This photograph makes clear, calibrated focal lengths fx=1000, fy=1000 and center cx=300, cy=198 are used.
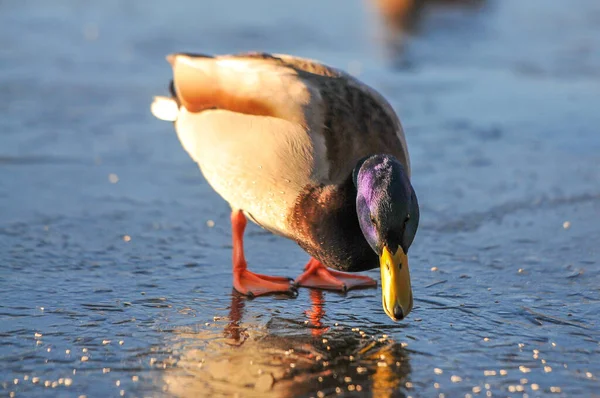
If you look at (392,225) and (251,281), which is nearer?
(392,225)

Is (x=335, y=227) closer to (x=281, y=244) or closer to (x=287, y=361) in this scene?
(x=287, y=361)

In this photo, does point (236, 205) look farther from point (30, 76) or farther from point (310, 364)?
point (30, 76)

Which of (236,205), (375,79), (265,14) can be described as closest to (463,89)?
(375,79)

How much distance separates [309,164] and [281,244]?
103 centimetres

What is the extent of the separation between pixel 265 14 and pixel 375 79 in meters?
2.68

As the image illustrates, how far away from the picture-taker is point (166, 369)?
323 centimetres

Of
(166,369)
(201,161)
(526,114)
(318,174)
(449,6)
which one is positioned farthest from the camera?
(449,6)

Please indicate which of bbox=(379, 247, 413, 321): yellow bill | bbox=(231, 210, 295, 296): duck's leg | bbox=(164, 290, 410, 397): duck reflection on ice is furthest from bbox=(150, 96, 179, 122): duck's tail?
bbox=(379, 247, 413, 321): yellow bill

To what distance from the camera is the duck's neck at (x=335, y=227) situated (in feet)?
12.1

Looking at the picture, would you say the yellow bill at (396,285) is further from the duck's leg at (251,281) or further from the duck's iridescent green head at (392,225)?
the duck's leg at (251,281)

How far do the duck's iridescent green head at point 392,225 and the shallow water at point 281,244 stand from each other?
19 centimetres

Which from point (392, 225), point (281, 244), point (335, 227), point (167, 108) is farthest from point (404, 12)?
point (392, 225)

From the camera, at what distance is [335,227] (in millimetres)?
3727

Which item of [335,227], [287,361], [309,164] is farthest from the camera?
[309,164]
